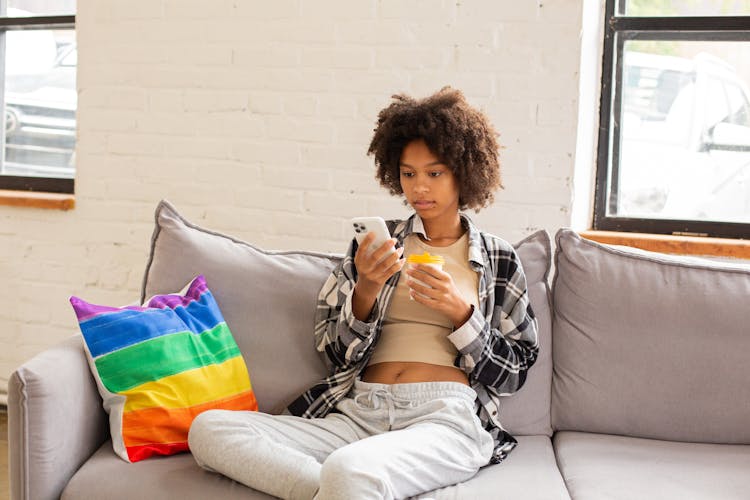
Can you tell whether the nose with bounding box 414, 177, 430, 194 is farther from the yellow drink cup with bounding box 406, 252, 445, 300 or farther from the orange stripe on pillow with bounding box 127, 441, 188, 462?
the orange stripe on pillow with bounding box 127, 441, 188, 462

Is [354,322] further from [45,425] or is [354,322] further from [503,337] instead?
[45,425]

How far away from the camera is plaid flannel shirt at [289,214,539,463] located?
1871 millimetres

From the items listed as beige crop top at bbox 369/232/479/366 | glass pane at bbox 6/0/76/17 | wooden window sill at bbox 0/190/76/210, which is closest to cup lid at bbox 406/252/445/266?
beige crop top at bbox 369/232/479/366

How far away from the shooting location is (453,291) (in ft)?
5.86

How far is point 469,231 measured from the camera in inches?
79.4

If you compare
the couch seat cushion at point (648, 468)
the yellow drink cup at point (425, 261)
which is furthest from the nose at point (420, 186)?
the couch seat cushion at point (648, 468)

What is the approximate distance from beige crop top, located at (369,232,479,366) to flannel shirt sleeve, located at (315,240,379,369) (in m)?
0.06

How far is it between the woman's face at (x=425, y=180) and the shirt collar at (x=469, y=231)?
0.04 metres

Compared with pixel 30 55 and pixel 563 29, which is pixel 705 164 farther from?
pixel 30 55

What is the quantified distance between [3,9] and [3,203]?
818 mm

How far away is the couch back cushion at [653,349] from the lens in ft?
6.36

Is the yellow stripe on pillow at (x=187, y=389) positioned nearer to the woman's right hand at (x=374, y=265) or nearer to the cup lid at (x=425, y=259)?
the woman's right hand at (x=374, y=265)

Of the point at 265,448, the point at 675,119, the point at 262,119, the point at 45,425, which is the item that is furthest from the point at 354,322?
the point at 675,119

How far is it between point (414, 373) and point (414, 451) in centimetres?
26
